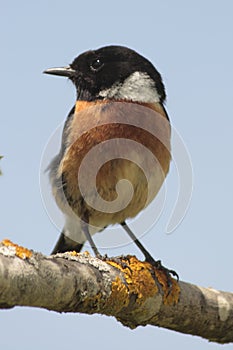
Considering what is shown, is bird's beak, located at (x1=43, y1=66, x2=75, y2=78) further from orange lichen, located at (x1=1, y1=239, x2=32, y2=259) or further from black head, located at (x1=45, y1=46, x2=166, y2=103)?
orange lichen, located at (x1=1, y1=239, x2=32, y2=259)

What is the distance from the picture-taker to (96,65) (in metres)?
6.36

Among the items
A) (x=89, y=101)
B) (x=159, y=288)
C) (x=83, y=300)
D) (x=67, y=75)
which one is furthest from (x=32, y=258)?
(x=67, y=75)

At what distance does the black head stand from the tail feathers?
1.29 m

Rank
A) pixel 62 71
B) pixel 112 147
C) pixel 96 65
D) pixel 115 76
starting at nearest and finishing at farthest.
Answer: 1. pixel 112 147
2. pixel 115 76
3. pixel 96 65
4. pixel 62 71

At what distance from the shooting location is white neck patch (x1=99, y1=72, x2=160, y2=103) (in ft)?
19.5

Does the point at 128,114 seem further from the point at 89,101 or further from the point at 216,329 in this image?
the point at 216,329

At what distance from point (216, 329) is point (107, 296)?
1.18 meters

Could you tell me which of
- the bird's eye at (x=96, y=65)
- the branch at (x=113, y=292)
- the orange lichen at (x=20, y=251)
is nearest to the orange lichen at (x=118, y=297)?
the branch at (x=113, y=292)

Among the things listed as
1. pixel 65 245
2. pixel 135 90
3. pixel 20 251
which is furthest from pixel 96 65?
pixel 20 251

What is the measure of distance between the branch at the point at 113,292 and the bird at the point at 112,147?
2.04 feet

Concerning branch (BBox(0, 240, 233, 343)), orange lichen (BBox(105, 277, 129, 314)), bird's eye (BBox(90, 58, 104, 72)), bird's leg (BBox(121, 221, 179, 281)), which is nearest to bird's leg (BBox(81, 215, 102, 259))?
bird's leg (BBox(121, 221, 179, 281))

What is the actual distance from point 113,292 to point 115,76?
2636mm

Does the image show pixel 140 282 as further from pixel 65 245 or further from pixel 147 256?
pixel 65 245

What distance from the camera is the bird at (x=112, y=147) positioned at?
5.48 metres
